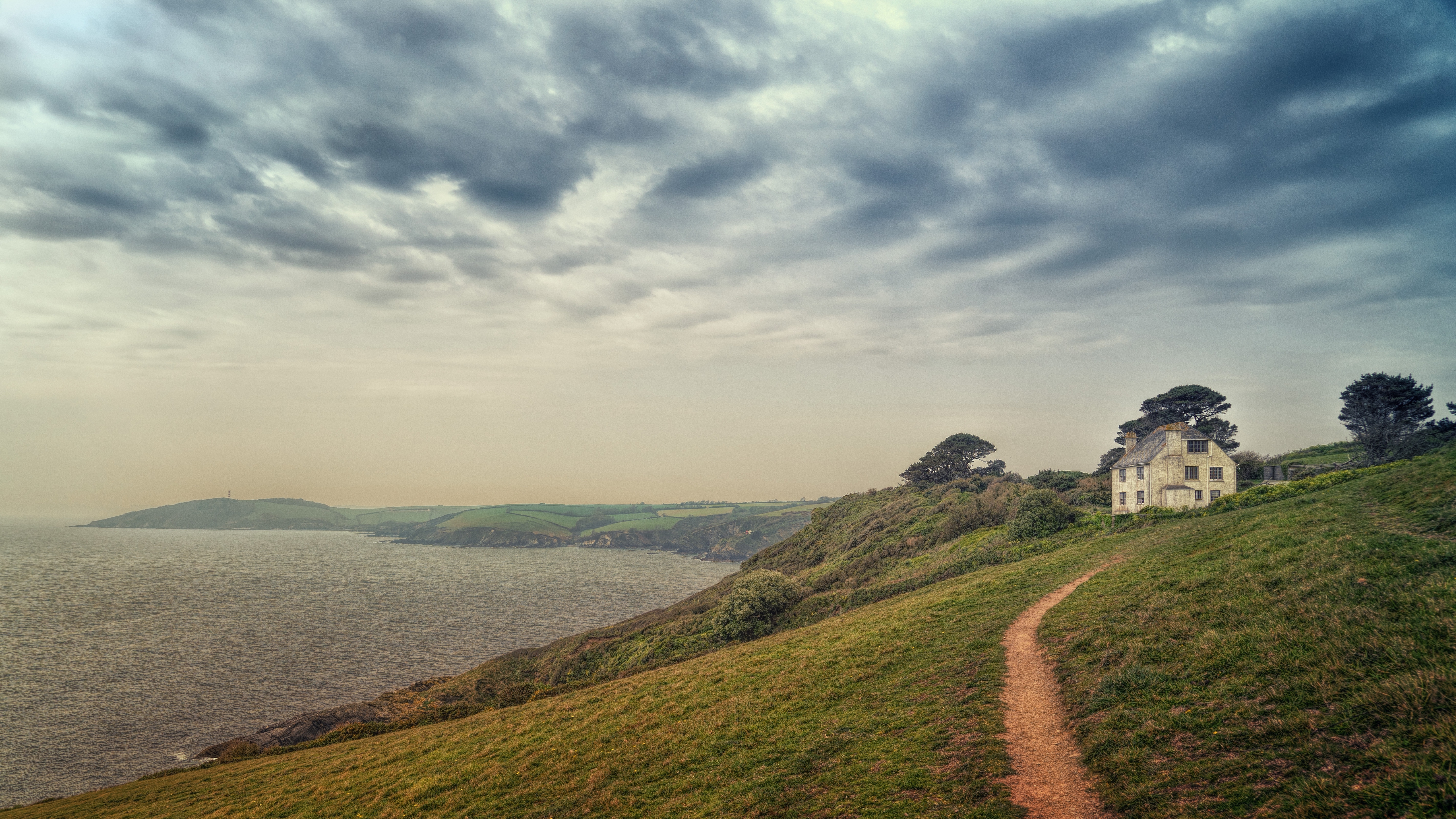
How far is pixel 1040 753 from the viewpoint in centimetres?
1299

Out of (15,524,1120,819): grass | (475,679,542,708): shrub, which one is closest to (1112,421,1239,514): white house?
(15,524,1120,819): grass

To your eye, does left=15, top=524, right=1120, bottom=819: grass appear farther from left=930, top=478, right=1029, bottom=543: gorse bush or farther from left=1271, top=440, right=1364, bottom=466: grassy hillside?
left=1271, top=440, right=1364, bottom=466: grassy hillside

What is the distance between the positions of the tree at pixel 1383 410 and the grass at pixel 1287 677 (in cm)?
6213

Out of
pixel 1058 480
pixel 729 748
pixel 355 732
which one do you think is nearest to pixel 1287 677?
pixel 729 748

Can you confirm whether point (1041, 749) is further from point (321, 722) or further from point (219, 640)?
point (219, 640)

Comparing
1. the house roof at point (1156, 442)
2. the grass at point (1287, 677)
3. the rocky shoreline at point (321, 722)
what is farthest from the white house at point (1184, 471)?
the rocky shoreline at point (321, 722)

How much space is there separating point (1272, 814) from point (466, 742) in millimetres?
28562

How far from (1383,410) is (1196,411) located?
20.5 metres

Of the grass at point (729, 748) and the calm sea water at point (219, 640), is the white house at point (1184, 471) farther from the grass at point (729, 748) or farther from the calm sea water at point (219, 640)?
the calm sea water at point (219, 640)

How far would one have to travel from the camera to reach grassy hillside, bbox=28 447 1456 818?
958 cm

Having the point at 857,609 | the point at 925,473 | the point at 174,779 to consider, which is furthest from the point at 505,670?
the point at 925,473

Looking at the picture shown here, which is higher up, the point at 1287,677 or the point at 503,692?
the point at 1287,677

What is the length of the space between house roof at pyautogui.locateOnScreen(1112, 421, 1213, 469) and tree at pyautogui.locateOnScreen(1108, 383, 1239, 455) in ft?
83.9

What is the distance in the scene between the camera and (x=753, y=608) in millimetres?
46344
